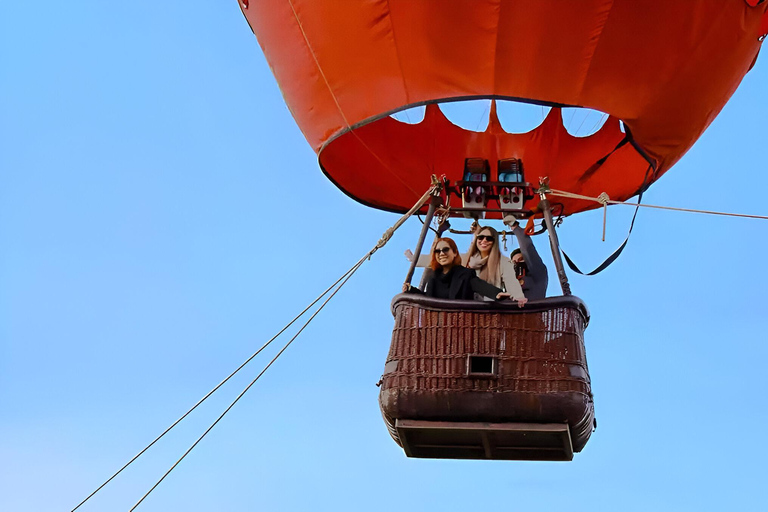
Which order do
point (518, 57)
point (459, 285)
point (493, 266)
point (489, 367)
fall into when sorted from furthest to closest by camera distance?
point (493, 266), point (459, 285), point (518, 57), point (489, 367)

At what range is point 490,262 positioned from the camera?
8.00m

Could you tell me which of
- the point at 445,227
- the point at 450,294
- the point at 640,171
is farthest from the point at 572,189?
the point at 450,294

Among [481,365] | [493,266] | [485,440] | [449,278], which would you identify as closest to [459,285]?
[449,278]

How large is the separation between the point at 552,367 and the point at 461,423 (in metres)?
0.48

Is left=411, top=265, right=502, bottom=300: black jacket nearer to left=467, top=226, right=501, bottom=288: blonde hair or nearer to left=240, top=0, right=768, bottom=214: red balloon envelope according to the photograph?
left=467, top=226, right=501, bottom=288: blonde hair

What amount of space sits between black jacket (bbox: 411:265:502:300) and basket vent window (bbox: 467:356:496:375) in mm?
382

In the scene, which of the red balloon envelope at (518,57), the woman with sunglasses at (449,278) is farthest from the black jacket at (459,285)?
the red balloon envelope at (518,57)

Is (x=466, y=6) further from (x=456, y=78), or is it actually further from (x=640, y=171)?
(x=640, y=171)

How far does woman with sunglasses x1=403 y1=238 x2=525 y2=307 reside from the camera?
782 centimetres

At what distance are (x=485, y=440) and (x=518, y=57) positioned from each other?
178 cm

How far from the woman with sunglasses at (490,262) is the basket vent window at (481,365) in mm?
422

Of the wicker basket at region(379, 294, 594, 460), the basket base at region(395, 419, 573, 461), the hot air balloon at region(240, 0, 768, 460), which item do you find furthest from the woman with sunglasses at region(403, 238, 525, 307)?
the basket base at region(395, 419, 573, 461)

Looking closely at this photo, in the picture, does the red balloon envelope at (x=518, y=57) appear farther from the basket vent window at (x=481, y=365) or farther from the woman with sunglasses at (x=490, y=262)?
the basket vent window at (x=481, y=365)

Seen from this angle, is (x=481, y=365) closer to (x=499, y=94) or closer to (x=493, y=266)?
(x=493, y=266)
